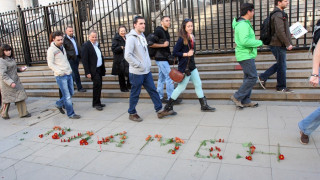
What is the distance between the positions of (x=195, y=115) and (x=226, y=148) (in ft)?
4.81

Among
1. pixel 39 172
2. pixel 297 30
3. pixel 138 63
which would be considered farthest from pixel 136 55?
pixel 297 30

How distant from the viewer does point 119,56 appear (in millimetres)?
6473

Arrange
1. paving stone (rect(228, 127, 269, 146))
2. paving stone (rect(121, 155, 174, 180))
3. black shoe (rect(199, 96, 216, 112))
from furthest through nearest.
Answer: black shoe (rect(199, 96, 216, 112)), paving stone (rect(228, 127, 269, 146)), paving stone (rect(121, 155, 174, 180))

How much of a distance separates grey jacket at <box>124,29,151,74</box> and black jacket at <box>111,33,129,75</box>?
168 centimetres

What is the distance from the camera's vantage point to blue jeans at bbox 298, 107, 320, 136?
10.6 feet

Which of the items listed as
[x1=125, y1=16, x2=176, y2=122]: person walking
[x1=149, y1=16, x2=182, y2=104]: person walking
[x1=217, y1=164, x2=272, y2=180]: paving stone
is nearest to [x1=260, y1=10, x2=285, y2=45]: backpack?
[x1=149, y1=16, x2=182, y2=104]: person walking

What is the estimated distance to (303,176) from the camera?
2740 mm

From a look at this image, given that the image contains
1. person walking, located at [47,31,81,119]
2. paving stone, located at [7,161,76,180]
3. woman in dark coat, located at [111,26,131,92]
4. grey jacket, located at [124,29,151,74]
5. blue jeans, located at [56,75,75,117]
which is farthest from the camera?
woman in dark coat, located at [111,26,131,92]

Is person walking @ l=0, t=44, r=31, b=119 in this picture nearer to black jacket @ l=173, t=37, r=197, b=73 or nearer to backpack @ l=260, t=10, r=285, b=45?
black jacket @ l=173, t=37, r=197, b=73

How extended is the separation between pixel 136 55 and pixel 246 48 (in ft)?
6.19

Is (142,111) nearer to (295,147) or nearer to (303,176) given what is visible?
(295,147)

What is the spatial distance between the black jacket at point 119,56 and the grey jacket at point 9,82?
2068mm

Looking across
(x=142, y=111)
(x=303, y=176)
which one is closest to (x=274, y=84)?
(x=142, y=111)

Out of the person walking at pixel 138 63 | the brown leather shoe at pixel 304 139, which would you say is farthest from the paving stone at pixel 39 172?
the brown leather shoe at pixel 304 139
